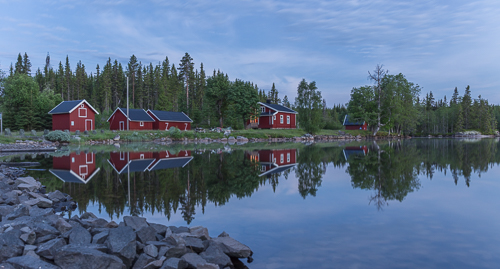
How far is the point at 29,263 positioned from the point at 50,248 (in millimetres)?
319

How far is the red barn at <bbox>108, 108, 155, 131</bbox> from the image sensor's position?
143ft

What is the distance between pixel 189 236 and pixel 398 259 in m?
2.97

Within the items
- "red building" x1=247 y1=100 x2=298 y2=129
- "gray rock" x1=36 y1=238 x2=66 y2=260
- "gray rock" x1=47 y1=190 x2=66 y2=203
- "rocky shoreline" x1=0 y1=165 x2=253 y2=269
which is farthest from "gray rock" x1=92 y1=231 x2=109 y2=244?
"red building" x1=247 y1=100 x2=298 y2=129

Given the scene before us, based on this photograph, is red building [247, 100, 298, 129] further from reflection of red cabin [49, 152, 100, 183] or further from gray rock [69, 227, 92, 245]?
gray rock [69, 227, 92, 245]

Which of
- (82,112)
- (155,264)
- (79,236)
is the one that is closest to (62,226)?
(79,236)

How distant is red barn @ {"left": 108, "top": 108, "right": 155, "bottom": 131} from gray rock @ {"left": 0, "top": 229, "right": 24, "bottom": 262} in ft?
132

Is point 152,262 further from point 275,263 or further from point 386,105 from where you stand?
point 386,105

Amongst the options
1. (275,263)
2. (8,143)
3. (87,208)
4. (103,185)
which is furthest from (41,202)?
(8,143)

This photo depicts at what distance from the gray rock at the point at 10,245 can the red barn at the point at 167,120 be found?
42585mm

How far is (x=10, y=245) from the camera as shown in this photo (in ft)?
13.7

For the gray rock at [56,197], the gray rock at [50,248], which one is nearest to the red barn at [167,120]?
the gray rock at [56,197]

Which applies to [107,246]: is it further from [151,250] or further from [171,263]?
[171,263]

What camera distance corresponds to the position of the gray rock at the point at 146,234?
180 inches

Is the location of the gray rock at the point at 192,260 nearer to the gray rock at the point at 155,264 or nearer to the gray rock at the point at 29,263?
the gray rock at the point at 155,264
